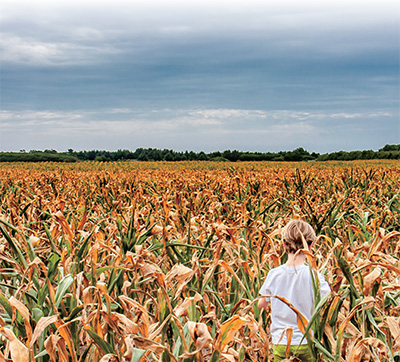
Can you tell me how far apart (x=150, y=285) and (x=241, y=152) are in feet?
192

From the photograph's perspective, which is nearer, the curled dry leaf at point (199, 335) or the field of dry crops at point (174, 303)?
the curled dry leaf at point (199, 335)

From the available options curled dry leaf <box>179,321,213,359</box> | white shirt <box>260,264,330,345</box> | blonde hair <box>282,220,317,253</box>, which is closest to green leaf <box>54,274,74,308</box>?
curled dry leaf <box>179,321,213,359</box>

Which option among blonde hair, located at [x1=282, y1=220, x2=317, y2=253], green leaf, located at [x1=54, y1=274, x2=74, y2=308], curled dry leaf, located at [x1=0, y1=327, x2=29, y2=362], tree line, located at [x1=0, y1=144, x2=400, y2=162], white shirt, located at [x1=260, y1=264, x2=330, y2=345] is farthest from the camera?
tree line, located at [x1=0, y1=144, x2=400, y2=162]

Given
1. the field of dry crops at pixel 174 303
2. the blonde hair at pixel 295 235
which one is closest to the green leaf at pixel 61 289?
the field of dry crops at pixel 174 303

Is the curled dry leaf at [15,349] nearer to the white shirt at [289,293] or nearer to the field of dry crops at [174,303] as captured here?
the field of dry crops at [174,303]

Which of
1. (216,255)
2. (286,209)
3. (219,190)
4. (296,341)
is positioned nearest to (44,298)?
(216,255)

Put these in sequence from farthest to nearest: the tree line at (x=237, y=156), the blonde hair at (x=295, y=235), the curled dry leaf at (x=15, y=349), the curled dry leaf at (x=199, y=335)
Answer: the tree line at (x=237, y=156) < the blonde hair at (x=295, y=235) < the curled dry leaf at (x=15, y=349) < the curled dry leaf at (x=199, y=335)

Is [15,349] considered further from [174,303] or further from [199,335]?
[174,303]

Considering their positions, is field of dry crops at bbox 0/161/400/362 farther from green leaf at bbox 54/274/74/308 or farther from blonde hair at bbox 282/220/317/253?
blonde hair at bbox 282/220/317/253

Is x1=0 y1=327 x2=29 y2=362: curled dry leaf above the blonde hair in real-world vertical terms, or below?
below

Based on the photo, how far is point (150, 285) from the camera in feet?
11.7

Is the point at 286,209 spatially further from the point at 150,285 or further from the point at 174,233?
the point at 150,285

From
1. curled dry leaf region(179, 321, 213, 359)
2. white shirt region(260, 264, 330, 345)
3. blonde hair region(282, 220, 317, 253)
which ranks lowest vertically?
white shirt region(260, 264, 330, 345)

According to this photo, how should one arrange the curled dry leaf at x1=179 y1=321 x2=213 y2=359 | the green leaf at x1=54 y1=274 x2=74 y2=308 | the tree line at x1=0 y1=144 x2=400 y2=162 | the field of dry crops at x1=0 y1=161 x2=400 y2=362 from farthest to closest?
the tree line at x1=0 y1=144 x2=400 y2=162
the green leaf at x1=54 y1=274 x2=74 y2=308
the field of dry crops at x1=0 y1=161 x2=400 y2=362
the curled dry leaf at x1=179 y1=321 x2=213 y2=359
